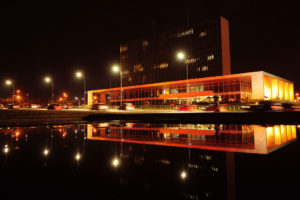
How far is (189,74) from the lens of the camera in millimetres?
92188

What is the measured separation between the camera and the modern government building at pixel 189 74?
203 ft

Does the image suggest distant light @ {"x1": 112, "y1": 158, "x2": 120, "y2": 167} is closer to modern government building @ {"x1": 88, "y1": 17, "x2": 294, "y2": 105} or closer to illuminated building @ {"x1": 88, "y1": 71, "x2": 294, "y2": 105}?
modern government building @ {"x1": 88, "y1": 17, "x2": 294, "y2": 105}

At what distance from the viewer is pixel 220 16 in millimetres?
81312

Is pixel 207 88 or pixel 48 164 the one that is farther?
pixel 207 88

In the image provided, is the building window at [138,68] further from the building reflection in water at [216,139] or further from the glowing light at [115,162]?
the glowing light at [115,162]

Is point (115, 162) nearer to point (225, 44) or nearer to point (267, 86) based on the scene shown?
point (267, 86)

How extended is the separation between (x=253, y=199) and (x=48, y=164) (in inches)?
175

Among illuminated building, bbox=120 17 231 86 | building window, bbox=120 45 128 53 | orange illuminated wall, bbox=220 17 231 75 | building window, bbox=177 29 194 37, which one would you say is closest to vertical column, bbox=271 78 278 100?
illuminated building, bbox=120 17 231 86

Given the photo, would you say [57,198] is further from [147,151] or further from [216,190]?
[147,151]

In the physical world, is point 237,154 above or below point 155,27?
below

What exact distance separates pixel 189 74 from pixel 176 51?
1325 cm

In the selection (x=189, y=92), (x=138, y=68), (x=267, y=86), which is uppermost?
(x=138, y=68)

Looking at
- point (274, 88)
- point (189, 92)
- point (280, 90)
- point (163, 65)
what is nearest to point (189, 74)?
point (163, 65)

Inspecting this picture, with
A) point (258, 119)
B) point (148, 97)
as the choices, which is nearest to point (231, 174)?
point (258, 119)
